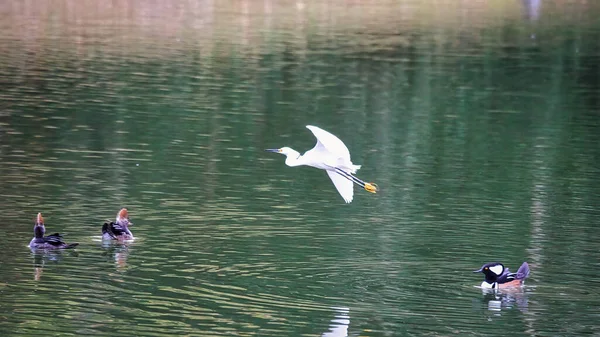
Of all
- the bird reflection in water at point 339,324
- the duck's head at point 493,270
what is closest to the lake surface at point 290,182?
the bird reflection in water at point 339,324

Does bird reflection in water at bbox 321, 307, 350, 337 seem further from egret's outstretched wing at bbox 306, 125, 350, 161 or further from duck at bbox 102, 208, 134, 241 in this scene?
duck at bbox 102, 208, 134, 241

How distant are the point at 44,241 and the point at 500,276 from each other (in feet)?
18.9

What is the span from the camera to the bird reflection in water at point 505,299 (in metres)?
14.3

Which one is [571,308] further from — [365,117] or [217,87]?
[217,87]

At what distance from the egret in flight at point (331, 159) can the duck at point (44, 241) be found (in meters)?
3.06

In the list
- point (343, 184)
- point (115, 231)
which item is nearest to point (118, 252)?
point (115, 231)

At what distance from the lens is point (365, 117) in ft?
101

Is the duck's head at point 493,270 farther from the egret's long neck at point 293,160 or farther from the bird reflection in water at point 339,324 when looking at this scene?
the egret's long neck at point 293,160

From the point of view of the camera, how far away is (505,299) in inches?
578

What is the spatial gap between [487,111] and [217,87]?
7337 mm

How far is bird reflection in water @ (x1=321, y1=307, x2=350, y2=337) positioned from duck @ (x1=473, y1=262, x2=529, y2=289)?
2.14m

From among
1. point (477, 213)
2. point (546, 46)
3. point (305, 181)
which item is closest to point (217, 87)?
point (305, 181)

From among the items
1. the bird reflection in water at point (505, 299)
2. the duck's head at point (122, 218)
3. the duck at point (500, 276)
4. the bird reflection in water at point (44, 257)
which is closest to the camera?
the bird reflection in water at point (505, 299)

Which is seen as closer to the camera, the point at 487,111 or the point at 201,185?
the point at 201,185
